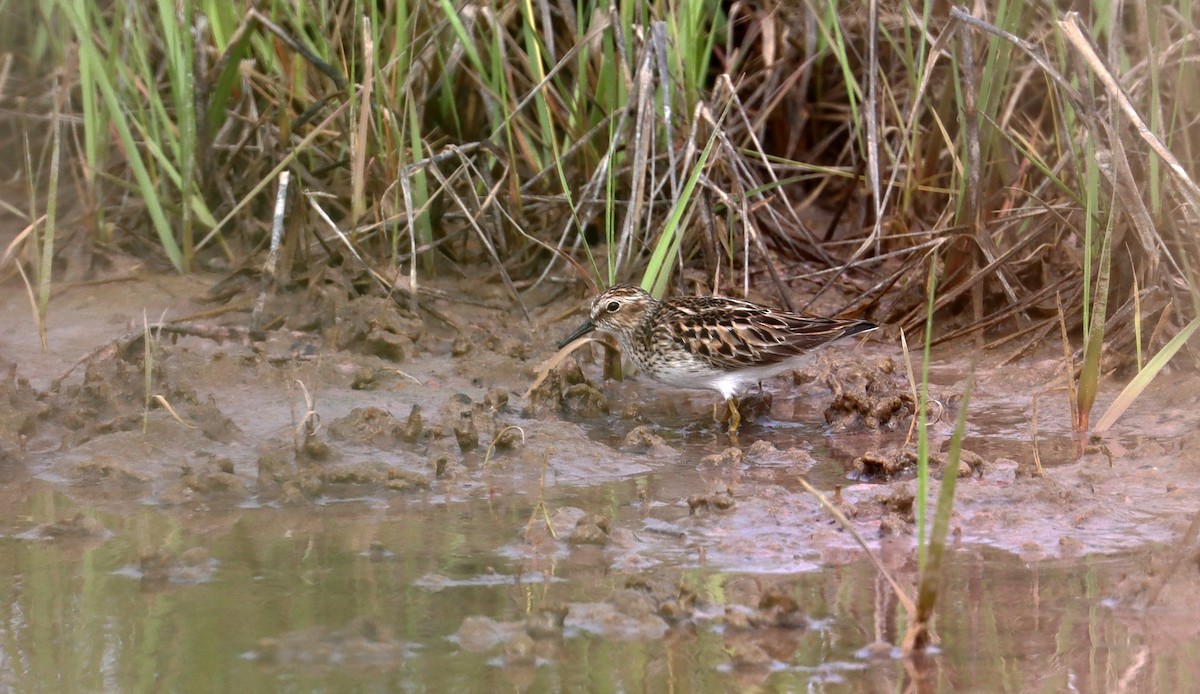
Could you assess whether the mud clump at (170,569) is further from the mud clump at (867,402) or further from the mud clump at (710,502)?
the mud clump at (867,402)

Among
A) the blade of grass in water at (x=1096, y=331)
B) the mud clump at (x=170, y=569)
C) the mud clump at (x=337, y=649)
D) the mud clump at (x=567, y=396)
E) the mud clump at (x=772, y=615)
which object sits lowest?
the mud clump at (x=567, y=396)

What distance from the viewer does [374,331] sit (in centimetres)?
640

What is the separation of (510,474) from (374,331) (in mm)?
1462

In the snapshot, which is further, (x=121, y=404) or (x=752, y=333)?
(x=752, y=333)

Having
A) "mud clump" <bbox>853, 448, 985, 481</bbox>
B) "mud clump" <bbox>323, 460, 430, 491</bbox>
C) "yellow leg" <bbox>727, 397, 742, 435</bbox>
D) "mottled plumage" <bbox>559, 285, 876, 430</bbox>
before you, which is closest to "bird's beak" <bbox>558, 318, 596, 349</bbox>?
"mottled plumage" <bbox>559, 285, 876, 430</bbox>

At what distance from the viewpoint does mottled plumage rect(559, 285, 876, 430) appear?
605 cm

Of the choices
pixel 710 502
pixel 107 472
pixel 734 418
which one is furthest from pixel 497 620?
pixel 734 418

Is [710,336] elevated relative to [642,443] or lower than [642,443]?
elevated

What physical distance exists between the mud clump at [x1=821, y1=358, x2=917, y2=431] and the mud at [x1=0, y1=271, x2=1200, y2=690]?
0.01 meters

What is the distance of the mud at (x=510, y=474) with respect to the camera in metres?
3.66

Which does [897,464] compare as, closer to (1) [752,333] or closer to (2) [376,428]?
(1) [752,333]

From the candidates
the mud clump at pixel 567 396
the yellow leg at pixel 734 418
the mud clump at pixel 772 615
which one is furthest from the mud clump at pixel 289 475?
the mud clump at pixel 772 615

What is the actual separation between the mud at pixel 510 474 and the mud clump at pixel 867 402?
0.5 inches

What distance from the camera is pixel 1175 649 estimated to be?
3428 mm
